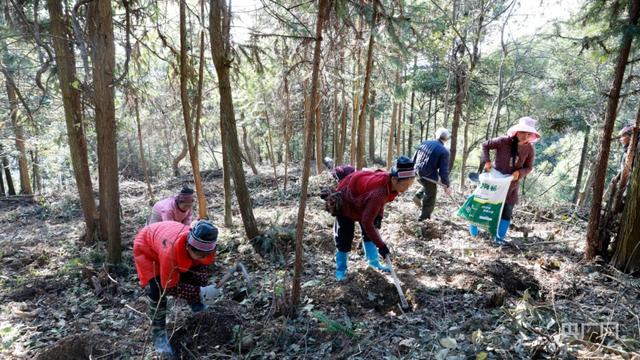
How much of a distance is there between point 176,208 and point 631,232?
18.2 ft

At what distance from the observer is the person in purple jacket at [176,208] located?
4.84m

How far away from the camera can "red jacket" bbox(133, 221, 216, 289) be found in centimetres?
347

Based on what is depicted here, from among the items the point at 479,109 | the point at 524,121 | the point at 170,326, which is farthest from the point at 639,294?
the point at 479,109

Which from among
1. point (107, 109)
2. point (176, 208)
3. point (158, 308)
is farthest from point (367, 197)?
point (107, 109)

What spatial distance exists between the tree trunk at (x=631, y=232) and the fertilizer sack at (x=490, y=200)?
1.52m

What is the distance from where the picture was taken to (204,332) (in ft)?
12.7

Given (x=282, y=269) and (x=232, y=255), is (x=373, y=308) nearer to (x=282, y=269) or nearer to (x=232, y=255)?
(x=282, y=269)

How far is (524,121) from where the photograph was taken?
5438mm

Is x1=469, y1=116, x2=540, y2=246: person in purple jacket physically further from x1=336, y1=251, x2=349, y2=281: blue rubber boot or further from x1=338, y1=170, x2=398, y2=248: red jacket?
x1=336, y1=251, x2=349, y2=281: blue rubber boot

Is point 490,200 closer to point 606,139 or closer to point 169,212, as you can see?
point 606,139

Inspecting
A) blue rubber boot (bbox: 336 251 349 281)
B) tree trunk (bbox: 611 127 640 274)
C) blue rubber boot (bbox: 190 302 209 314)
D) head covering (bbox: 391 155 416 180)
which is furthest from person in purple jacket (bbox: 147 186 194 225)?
tree trunk (bbox: 611 127 640 274)

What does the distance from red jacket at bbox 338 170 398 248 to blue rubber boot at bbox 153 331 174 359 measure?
7.60 ft

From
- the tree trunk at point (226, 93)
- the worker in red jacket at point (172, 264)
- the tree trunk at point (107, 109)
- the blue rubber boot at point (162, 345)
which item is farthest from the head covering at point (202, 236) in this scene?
the tree trunk at point (107, 109)

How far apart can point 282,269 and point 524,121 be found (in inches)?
165
